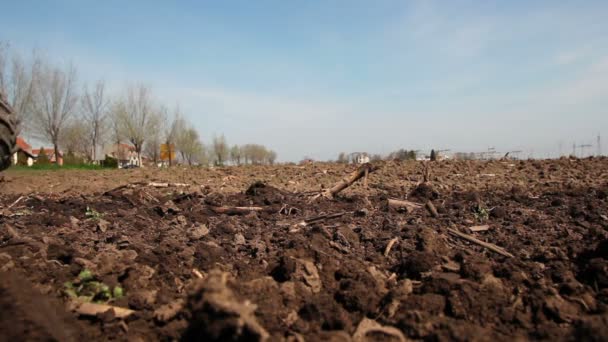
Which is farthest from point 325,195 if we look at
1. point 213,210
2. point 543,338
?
point 543,338

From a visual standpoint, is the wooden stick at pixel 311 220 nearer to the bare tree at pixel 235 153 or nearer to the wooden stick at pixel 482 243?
the wooden stick at pixel 482 243

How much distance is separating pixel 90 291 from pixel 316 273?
4.51 feet

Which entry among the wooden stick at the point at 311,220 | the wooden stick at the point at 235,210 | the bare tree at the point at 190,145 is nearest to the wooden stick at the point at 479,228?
the wooden stick at the point at 311,220

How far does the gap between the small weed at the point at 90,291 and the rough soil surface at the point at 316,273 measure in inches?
1.9

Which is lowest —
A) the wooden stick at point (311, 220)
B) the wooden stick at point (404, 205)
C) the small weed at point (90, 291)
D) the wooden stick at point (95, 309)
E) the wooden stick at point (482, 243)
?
the wooden stick at point (95, 309)

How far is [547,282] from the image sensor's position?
106 inches

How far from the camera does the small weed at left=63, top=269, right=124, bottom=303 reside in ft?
8.16

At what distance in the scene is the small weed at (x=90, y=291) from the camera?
8.16ft

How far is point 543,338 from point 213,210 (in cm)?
400

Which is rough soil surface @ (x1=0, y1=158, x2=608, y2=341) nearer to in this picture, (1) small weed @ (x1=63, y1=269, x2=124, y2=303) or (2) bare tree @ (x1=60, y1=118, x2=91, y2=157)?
(1) small weed @ (x1=63, y1=269, x2=124, y2=303)

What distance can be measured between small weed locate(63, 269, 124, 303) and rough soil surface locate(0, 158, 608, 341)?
48 millimetres

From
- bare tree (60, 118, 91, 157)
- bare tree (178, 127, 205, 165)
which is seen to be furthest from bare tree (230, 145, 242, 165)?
bare tree (60, 118, 91, 157)

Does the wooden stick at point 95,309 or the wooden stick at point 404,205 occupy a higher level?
the wooden stick at point 404,205

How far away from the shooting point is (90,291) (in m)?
2.52
